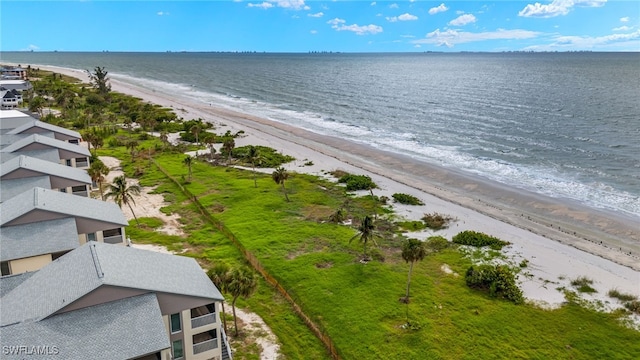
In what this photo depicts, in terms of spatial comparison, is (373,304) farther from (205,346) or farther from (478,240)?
(478,240)

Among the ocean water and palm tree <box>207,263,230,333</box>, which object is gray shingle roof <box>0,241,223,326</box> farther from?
the ocean water

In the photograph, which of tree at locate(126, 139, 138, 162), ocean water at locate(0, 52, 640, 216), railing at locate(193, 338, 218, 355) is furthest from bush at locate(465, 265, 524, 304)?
tree at locate(126, 139, 138, 162)

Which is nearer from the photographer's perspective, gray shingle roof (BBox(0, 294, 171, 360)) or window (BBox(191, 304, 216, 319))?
gray shingle roof (BBox(0, 294, 171, 360))

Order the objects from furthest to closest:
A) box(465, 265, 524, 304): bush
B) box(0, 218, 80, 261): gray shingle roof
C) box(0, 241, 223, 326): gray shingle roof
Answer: box(465, 265, 524, 304): bush, box(0, 218, 80, 261): gray shingle roof, box(0, 241, 223, 326): gray shingle roof

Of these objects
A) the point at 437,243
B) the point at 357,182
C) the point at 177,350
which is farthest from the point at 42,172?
the point at 437,243

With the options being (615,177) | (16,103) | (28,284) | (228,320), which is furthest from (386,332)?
(16,103)

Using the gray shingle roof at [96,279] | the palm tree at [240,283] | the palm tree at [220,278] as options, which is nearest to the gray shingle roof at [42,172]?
the gray shingle roof at [96,279]
